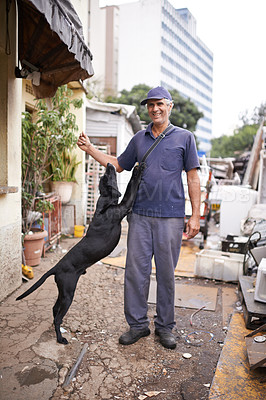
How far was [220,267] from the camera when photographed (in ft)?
15.9

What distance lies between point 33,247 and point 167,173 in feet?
9.44

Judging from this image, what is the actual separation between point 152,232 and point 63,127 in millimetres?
3782

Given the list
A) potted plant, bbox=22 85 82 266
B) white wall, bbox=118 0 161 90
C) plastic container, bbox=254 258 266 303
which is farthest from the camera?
white wall, bbox=118 0 161 90

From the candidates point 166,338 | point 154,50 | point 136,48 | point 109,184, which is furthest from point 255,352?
point 154,50

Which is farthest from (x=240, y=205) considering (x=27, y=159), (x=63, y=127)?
(x=27, y=159)

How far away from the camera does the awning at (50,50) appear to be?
2533 millimetres

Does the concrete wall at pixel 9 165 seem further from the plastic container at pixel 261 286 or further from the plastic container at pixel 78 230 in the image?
the plastic container at pixel 78 230

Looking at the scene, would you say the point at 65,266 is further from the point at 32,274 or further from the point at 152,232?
the point at 32,274

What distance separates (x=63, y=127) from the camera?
5.98 meters

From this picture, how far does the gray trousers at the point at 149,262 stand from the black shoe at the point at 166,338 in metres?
0.05

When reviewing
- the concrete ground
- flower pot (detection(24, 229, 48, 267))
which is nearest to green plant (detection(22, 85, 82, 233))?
flower pot (detection(24, 229, 48, 267))

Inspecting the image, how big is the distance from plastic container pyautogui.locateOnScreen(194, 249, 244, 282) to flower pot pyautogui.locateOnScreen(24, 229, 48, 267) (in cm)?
243

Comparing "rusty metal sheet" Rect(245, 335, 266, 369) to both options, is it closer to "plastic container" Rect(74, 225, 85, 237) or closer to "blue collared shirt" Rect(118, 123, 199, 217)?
"blue collared shirt" Rect(118, 123, 199, 217)

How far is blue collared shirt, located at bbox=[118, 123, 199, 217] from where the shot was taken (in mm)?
2787
